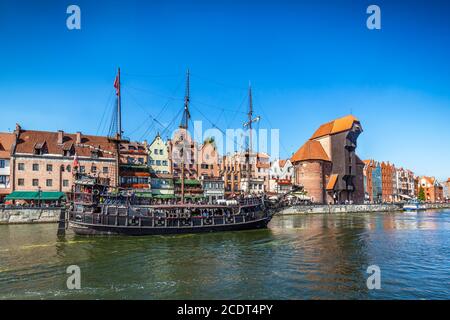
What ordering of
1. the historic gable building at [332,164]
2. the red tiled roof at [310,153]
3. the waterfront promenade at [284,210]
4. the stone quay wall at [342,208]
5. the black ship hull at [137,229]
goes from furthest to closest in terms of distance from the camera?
the red tiled roof at [310,153] < the historic gable building at [332,164] < the stone quay wall at [342,208] < the waterfront promenade at [284,210] < the black ship hull at [137,229]

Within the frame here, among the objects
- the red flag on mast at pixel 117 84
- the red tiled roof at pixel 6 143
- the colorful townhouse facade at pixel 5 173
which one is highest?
the red flag on mast at pixel 117 84

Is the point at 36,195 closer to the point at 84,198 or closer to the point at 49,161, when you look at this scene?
the point at 49,161

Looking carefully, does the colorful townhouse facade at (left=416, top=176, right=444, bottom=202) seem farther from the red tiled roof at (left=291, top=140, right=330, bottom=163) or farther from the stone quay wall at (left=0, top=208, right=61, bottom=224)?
the stone quay wall at (left=0, top=208, right=61, bottom=224)

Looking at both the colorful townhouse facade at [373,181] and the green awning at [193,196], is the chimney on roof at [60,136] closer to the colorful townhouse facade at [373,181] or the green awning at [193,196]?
the green awning at [193,196]

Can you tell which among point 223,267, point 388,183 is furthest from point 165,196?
point 388,183

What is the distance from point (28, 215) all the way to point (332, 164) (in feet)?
287

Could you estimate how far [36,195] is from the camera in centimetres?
6016

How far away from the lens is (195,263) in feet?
87.8

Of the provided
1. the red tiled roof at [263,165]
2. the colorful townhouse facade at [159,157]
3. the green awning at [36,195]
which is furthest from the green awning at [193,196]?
the red tiled roof at [263,165]

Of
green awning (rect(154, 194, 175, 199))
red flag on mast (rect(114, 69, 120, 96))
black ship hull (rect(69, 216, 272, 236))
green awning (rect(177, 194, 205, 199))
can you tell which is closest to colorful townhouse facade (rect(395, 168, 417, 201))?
green awning (rect(177, 194, 205, 199))

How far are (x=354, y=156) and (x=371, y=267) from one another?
89.6 metres

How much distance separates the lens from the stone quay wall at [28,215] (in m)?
55.1

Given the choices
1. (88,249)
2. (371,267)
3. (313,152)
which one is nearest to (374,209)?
(313,152)
